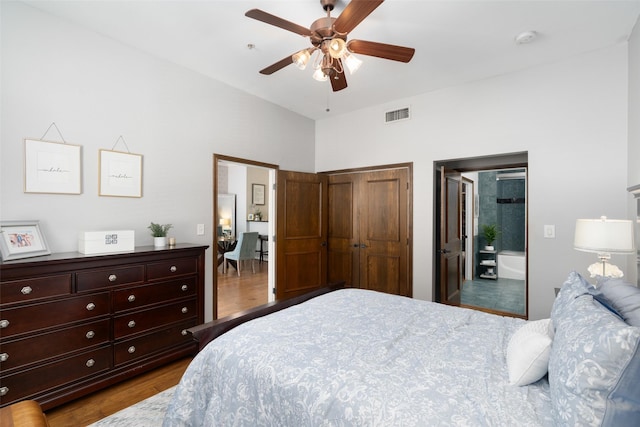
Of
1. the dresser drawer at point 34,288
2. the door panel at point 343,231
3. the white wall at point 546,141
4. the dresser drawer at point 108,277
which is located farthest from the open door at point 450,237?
the dresser drawer at point 34,288

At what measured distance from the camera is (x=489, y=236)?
20.2 ft

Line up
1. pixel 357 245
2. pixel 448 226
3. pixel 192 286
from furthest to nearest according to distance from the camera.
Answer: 1. pixel 357 245
2. pixel 448 226
3. pixel 192 286

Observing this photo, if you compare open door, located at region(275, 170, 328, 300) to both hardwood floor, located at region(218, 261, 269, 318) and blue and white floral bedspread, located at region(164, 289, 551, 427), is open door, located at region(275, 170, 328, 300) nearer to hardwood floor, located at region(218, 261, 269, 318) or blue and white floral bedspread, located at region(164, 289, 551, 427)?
hardwood floor, located at region(218, 261, 269, 318)

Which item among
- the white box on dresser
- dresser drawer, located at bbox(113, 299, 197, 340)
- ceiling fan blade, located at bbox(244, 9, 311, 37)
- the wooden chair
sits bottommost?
dresser drawer, located at bbox(113, 299, 197, 340)

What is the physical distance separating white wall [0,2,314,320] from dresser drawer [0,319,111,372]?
0.69 meters

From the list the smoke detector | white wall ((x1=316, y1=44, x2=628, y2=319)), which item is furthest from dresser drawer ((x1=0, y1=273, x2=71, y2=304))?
the smoke detector

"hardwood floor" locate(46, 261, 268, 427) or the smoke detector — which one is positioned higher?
the smoke detector

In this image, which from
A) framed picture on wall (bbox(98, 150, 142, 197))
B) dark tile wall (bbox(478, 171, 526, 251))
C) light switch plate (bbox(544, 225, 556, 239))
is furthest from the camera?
dark tile wall (bbox(478, 171, 526, 251))

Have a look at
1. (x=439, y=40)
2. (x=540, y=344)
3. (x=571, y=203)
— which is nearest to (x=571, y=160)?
(x=571, y=203)

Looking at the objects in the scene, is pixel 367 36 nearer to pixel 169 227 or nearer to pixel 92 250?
pixel 169 227

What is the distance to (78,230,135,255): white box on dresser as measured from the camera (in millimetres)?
2299

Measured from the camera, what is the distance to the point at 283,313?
6.16 feet

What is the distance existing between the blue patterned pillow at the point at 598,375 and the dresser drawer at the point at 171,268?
2.68m

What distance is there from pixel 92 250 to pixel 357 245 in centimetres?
307
